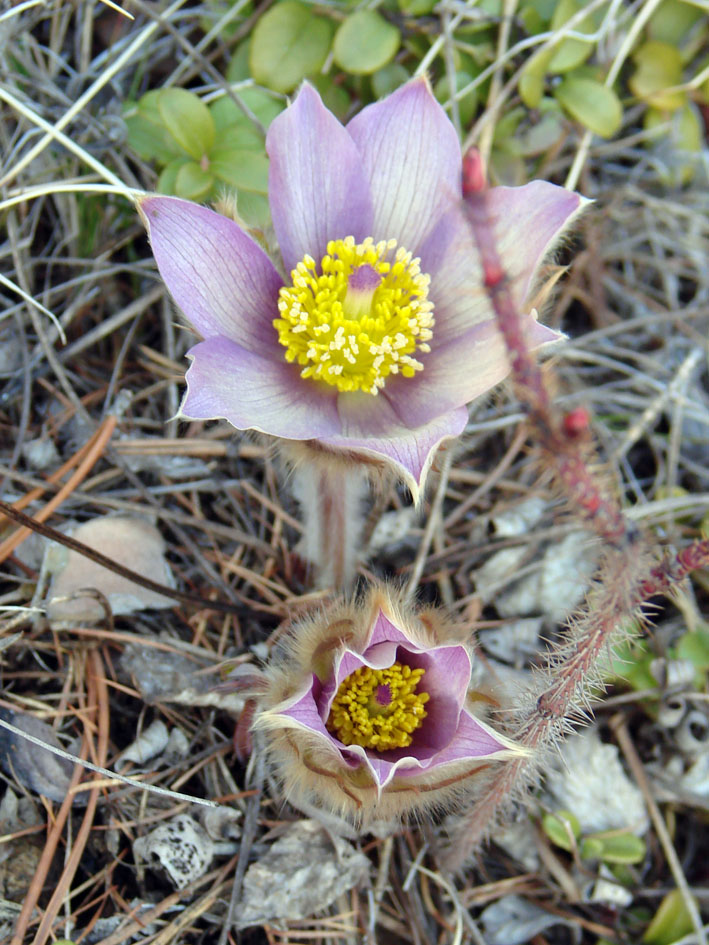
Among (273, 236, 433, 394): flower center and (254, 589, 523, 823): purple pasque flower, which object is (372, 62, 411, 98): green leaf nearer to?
(273, 236, 433, 394): flower center

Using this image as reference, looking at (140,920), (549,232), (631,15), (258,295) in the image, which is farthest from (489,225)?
(631,15)

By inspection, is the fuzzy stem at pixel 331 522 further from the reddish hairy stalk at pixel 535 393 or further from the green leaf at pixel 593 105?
the green leaf at pixel 593 105

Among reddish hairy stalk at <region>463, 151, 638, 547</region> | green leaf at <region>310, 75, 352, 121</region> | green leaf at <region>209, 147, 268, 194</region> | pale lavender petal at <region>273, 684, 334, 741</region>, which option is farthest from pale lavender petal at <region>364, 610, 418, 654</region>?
green leaf at <region>310, 75, 352, 121</region>

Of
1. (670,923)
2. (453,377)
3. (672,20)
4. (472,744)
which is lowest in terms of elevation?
(670,923)

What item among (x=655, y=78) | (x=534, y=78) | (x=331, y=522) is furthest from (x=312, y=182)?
(x=655, y=78)

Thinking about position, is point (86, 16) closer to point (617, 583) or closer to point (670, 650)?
point (617, 583)

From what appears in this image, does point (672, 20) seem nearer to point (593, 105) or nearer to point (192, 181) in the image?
point (593, 105)

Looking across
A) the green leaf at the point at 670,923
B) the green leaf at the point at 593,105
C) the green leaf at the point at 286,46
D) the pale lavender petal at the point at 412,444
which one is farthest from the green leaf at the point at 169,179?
the green leaf at the point at 670,923
